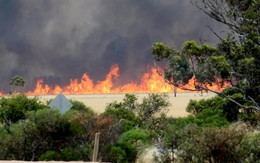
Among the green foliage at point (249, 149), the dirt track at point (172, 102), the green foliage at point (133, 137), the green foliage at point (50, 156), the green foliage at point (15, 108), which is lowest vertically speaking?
the green foliage at point (50, 156)

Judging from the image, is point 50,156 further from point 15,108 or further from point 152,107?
point 152,107

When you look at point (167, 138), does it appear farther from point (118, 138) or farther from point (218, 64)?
point (218, 64)

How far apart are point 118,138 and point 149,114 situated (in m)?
13.2

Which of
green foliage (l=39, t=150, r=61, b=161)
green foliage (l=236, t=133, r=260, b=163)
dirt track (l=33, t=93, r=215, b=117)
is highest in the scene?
dirt track (l=33, t=93, r=215, b=117)

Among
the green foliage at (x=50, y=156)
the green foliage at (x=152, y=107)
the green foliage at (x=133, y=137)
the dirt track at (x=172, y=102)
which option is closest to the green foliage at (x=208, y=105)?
the green foliage at (x=152, y=107)

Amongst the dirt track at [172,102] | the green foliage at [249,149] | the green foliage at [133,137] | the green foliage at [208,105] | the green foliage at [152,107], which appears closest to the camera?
the green foliage at [249,149]

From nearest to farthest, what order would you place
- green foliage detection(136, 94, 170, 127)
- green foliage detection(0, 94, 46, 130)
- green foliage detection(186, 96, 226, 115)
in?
1. green foliage detection(0, 94, 46, 130)
2. green foliage detection(186, 96, 226, 115)
3. green foliage detection(136, 94, 170, 127)

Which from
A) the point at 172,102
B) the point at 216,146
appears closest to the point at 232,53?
the point at 216,146

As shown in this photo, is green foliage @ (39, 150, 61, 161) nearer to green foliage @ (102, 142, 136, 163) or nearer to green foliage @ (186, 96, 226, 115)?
green foliage @ (102, 142, 136, 163)

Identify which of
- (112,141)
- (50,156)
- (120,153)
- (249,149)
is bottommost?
(50,156)

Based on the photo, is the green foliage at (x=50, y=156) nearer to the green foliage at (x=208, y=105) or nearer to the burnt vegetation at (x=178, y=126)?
the burnt vegetation at (x=178, y=126)

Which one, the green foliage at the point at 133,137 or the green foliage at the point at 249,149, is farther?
the green foliage at the point at 133,137

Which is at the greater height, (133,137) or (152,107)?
(152,107)

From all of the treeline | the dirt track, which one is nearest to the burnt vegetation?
the treeline
